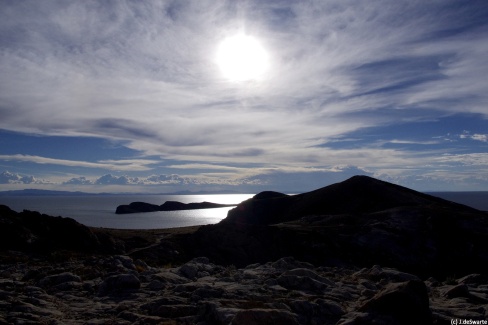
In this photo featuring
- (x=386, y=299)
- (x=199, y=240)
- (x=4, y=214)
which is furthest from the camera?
(x=199, y=240)

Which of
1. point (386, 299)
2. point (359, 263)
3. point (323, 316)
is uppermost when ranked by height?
point (386, 299)

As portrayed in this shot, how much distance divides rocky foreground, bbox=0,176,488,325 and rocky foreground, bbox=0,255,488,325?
6cm

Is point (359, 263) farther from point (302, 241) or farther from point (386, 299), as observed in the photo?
point (386, 299)

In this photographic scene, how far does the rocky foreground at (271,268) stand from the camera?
16781 mm

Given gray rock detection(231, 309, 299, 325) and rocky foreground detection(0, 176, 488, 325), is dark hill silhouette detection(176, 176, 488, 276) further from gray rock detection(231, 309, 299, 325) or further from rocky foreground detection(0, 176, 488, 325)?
gray rock detection(231, 309, 299, 325)

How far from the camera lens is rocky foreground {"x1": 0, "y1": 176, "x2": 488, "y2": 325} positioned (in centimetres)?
1678

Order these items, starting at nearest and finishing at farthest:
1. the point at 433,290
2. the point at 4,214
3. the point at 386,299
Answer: the point at 386,299 < the point at 433,290 < the point at 4,214

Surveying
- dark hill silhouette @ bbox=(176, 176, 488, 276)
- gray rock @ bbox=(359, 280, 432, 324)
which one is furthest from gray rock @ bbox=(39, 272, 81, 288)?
dark hill silhouette @ bbox=(176, 176, 488, 276)

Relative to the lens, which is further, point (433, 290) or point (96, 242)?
point (96, 242)

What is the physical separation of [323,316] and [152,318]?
7219 mm

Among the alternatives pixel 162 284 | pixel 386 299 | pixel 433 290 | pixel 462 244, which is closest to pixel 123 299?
pixel 162 284

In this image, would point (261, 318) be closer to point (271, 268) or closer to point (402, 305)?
point (402, 305)

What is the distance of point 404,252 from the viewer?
210 ft

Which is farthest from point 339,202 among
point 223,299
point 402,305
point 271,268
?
point 402,305
